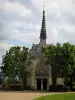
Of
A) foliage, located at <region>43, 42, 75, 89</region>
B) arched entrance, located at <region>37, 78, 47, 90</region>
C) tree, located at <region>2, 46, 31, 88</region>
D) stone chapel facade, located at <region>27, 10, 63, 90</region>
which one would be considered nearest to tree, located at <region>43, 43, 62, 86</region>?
foliage, located at <region>43, 42, 75, 89</region>

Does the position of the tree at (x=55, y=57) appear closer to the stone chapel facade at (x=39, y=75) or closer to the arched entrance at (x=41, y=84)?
the stone chapel facade at (x=39, y=75)

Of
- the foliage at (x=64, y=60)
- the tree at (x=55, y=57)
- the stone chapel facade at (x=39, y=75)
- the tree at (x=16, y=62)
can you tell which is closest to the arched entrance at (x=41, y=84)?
the stone chapel facade at (x=39, y=75)

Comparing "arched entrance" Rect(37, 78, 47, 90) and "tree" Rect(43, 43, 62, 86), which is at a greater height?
"tree" Rect(43, 43, 62, 86)

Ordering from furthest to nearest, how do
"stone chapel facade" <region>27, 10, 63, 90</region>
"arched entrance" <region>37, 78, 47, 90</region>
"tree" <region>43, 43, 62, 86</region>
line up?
"stone chapel facade" <region>27, 10, 63, 90</region>, "arched entrance" <region>37, 78, 47, 90</region>, "tree" <region>43, 43, 62, 86</region>

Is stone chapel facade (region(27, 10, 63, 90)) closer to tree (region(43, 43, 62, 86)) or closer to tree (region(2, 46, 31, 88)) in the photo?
tree (region(2, 46, 31, 88))

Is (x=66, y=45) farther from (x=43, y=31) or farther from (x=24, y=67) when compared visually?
(x=43, y=31)

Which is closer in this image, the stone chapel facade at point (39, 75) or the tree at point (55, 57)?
the tree at point (55, 57)

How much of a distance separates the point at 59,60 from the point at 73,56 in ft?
11.4

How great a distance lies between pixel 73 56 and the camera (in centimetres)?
6297

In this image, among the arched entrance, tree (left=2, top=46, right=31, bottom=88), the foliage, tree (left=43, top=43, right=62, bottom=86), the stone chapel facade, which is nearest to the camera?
the foliage

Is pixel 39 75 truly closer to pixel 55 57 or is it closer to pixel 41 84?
pixel 41 84

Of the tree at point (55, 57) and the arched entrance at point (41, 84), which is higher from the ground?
the tree at point (55, 57)

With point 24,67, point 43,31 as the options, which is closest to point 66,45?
point 24,67

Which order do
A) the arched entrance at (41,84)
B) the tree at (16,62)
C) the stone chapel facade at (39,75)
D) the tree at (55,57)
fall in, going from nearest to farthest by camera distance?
the tree at (55,57) → the tree at (16,62) → the arched entrance at (41,84) → the stone chapel facade at (39,75)
